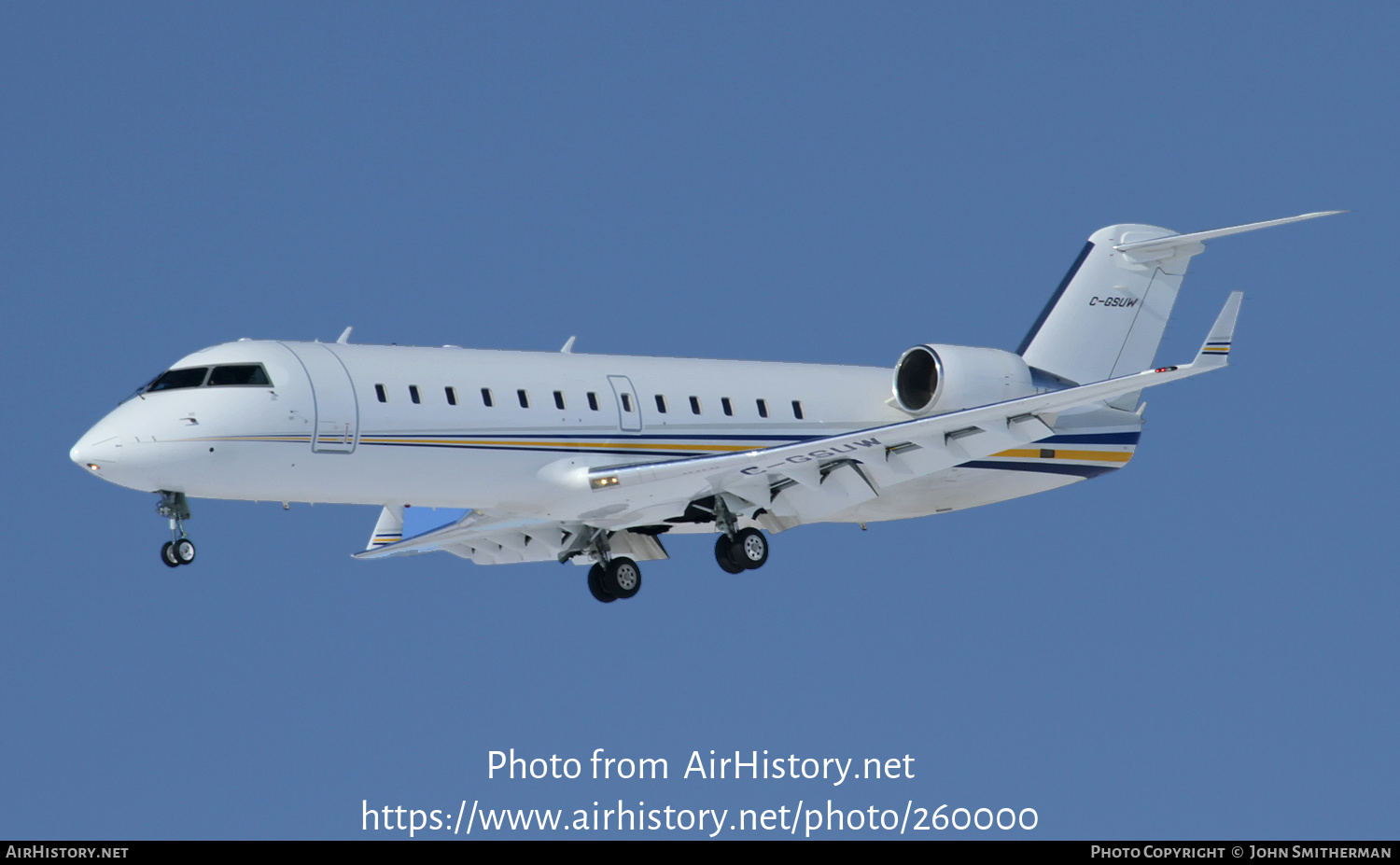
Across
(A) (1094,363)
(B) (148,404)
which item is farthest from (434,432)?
(A) (1094,363)

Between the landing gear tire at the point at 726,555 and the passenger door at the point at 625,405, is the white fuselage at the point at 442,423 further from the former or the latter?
the landing gear tire at the point at 726,555

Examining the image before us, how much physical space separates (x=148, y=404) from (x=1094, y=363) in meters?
14.0

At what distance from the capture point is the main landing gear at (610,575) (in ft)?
89.0

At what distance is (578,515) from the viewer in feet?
84.2

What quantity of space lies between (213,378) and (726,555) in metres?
7.23

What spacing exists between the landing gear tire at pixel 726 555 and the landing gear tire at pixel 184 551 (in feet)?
23.3

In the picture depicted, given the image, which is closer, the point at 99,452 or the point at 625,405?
the point at 99,452

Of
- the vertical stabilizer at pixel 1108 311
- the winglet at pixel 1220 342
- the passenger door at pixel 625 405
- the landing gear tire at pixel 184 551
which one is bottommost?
the landing gear tire at pixel 184 551

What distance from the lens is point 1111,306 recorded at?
29375mm

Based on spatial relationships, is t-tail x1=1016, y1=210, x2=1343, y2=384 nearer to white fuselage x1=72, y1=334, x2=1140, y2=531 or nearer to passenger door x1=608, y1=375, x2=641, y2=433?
white fuselage x1=72, y1=334, x2=1140, y2=531

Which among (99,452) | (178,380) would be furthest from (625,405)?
(99,452)

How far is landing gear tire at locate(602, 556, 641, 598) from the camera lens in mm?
27141

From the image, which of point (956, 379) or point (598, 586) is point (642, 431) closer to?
point (598, 586)

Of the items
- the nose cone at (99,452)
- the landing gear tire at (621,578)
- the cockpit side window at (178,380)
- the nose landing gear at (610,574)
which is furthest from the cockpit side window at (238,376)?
the landing gear tire at (621,578)
